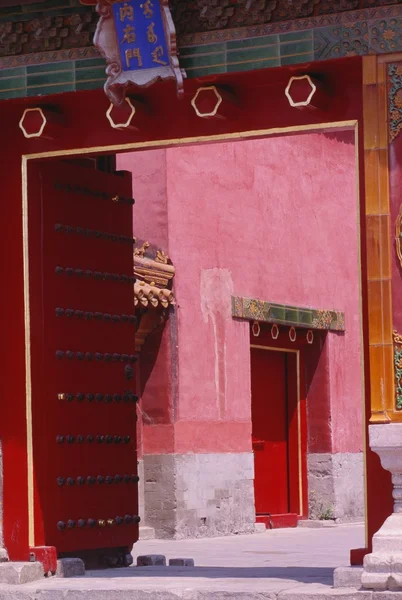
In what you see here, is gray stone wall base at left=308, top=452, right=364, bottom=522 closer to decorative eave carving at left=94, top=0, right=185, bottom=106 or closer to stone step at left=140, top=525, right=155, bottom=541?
stone step at left=140, top=525, right=155, bottom=541

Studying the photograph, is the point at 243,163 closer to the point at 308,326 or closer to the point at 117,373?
the point at 308,326

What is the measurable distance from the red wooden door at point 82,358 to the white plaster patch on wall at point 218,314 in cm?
564

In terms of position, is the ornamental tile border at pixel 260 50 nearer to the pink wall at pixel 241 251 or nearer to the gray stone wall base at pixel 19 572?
the gray stone wall base at pixel 19 572

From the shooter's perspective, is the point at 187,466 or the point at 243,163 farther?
the point at 243,163

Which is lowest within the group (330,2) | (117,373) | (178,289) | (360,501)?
(360,501)

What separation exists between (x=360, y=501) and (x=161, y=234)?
5.17 metres

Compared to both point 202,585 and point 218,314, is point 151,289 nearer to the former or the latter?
point 218,314

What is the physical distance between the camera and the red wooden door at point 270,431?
17.8 metres

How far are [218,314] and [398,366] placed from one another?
8.38 meters

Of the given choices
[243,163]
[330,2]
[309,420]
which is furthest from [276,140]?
[330,2]

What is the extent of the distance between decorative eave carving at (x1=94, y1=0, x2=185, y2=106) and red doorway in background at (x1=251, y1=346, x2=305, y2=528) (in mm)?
8986

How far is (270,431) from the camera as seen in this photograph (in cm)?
1808

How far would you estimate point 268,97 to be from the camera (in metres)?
8.96

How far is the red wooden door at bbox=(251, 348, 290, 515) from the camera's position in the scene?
17781mm
